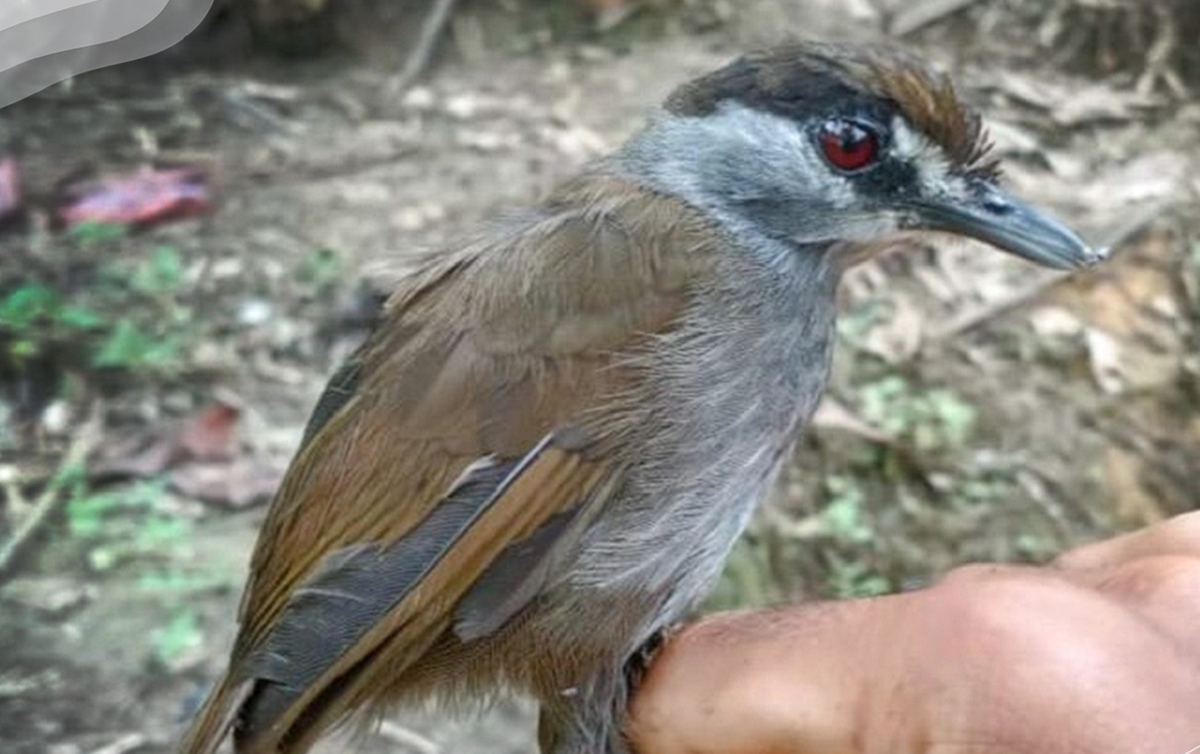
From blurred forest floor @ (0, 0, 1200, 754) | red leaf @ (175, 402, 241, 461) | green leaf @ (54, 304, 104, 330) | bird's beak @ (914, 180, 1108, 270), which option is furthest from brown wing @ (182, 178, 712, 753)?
→ green leaf @ (54, 304, 104, 330)

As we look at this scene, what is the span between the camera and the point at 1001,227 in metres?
2.93

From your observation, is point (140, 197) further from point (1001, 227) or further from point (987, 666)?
point (987, 666)

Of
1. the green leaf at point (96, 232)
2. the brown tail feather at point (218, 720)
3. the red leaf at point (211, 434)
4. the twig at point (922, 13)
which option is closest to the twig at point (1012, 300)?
the twig at point (922, 13)

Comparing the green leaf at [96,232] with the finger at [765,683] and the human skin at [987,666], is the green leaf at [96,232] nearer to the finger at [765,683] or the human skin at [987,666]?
the finger at [765,683]

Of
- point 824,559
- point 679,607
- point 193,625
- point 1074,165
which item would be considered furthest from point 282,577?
point 1074,165

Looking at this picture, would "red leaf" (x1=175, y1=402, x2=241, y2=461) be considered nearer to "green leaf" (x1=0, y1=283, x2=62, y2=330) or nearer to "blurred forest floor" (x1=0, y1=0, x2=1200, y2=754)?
"blurred forest floor" (x1=0, y1=0, x2=1200, y2=754)

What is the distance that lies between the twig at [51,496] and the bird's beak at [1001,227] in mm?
2520

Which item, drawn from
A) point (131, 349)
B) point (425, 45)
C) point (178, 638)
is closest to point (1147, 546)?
point (178, 638)

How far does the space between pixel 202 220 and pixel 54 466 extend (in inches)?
44.5

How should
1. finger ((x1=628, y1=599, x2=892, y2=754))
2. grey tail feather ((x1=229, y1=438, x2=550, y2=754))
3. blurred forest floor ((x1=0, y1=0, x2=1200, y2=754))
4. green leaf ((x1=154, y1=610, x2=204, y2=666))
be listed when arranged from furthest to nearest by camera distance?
blurred forest floor ((x1=0, y1=0, x2=1200, y2=754)) < green leaf ((x1=154, y1=610, x2=204, y2=666)) < grey tail feather ((x1=229, y1=438, x2=550, y2=754)) < finger ((x1=628, y1=599, x2=892, y2=754))

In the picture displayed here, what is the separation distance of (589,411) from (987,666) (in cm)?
82

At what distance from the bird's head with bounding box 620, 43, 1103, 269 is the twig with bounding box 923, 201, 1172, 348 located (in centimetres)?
207

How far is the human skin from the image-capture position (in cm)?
202

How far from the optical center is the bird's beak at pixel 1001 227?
9.55ft
